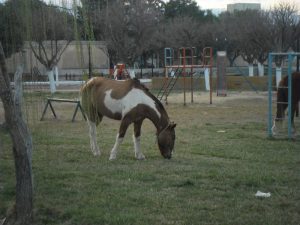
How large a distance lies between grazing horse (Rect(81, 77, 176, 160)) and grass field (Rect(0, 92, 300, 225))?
343 millimetres

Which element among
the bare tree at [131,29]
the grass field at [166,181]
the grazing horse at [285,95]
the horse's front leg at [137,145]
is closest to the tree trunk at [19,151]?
the grass field at [166,181]

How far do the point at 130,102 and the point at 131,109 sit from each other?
14cm

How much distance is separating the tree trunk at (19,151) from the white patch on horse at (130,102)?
4.39 meters

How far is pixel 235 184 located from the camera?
24.1ft

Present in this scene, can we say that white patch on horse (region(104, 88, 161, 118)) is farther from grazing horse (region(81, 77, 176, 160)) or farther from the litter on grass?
the litter on grass

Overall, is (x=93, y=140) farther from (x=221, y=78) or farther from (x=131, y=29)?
(x=131, y=29)

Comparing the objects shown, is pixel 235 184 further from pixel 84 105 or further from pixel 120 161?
pixel 84 105

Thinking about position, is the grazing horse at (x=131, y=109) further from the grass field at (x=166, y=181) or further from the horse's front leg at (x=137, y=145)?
the grass field at (x=166, y=181)

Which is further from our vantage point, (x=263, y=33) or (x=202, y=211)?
(x=263, y=33)

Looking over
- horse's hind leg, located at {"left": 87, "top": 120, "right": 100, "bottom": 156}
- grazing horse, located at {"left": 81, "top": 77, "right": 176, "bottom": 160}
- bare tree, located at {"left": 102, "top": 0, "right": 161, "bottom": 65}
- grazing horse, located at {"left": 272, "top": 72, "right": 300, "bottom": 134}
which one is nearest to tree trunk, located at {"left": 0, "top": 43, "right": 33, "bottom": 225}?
grazing horse, located at {"left": 81, "top": 77, "right": 176, "bottom": 160}

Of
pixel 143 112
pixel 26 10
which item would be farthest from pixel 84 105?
pixel 26 10

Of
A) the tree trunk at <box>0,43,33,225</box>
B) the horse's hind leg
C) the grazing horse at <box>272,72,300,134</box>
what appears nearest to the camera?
the tree trunk at <box>0,43,33,225</box>

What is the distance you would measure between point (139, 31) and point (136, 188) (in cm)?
3870

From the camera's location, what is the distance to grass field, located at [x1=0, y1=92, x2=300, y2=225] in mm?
5867
